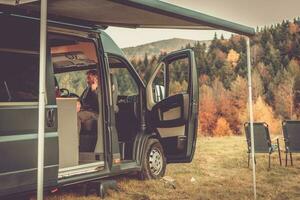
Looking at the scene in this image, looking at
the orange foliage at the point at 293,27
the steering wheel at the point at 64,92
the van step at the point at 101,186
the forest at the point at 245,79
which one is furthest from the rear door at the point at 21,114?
the orange foliage at the point at 293,27

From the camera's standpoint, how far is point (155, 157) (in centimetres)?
826

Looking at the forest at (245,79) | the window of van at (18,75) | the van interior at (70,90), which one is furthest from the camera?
the forest at (245,79)

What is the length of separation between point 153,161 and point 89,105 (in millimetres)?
1625

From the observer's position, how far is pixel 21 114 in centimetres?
512

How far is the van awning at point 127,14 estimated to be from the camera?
207 inches

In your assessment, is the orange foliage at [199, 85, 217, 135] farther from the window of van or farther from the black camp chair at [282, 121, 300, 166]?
the window of van

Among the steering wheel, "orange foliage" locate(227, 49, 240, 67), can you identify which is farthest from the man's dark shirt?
"orange foliage" locate(227, 49, 240, 67)

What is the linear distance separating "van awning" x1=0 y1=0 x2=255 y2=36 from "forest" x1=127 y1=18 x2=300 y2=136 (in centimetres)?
6022

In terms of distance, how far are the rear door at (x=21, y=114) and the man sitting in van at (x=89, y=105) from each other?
148 centimetres

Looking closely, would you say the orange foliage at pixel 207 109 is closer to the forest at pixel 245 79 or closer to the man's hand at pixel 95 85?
the forest at pixel 245 79

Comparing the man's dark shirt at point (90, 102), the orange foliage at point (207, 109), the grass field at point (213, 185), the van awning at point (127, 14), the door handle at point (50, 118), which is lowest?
the grass field at point (213, 185)

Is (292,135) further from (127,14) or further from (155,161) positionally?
(127,14)

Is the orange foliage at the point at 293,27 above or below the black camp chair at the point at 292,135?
above

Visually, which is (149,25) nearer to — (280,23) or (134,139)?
(134,139)
